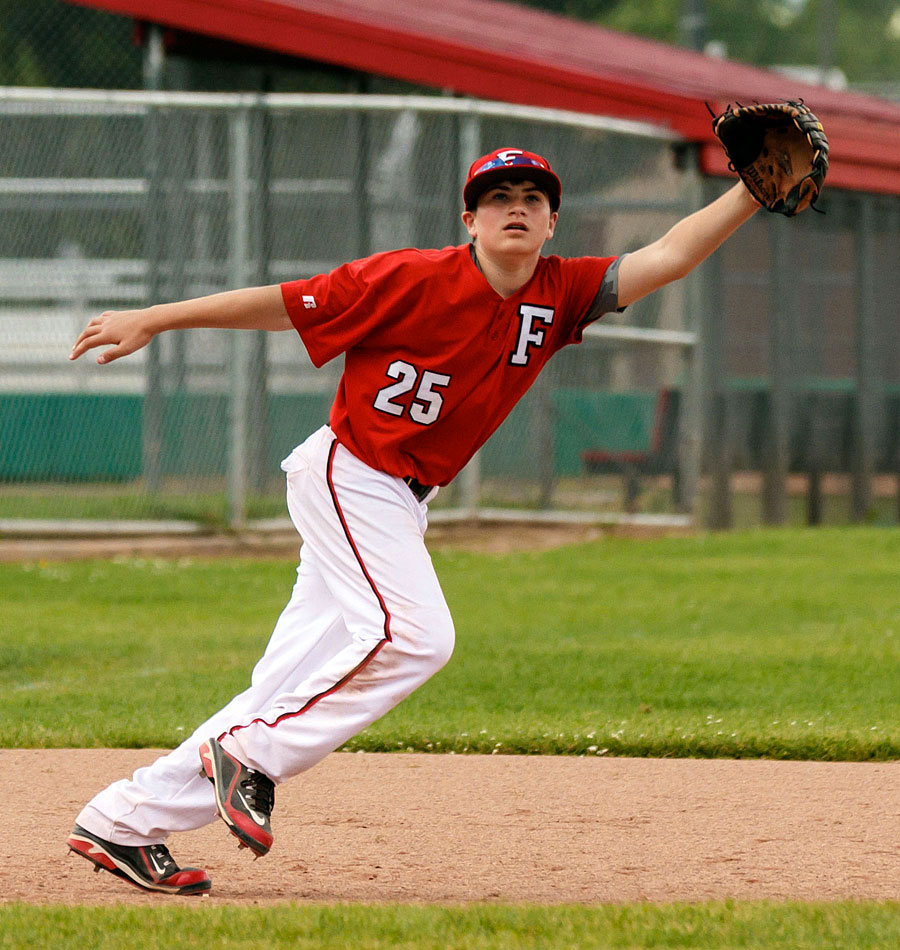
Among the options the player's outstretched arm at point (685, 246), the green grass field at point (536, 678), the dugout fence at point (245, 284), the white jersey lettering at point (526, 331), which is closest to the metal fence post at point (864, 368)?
the dugout fence at point (245, 284)

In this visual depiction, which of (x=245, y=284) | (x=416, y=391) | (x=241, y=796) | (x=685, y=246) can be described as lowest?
(x=241, y=796)

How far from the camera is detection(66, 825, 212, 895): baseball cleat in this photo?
382 cm

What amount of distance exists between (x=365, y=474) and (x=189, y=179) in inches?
322

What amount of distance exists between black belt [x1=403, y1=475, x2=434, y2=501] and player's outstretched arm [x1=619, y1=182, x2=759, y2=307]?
0.72 m

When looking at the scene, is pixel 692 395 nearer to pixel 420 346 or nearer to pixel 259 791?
pixel 420 346

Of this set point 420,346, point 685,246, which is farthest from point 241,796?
point 685,246

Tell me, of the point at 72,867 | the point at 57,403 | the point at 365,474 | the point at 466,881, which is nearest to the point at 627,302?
the point at 365,474

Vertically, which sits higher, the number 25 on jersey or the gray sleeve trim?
the gray sleeve trim

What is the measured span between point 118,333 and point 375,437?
679 mm

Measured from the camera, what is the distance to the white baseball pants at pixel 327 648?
12.1 feet

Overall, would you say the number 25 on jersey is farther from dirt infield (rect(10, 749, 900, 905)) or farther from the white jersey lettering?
dirt infield (rect(10, 749, 900, 905))

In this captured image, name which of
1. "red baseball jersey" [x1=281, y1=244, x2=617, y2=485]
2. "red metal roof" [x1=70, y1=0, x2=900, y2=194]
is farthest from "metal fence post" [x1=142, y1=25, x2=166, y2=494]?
"red baseball jersey" [x1=281, y1=244, x2=617, y2=485]

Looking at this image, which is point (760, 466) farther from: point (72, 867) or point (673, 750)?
point (72, 867)

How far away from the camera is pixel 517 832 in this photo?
14.6ft
